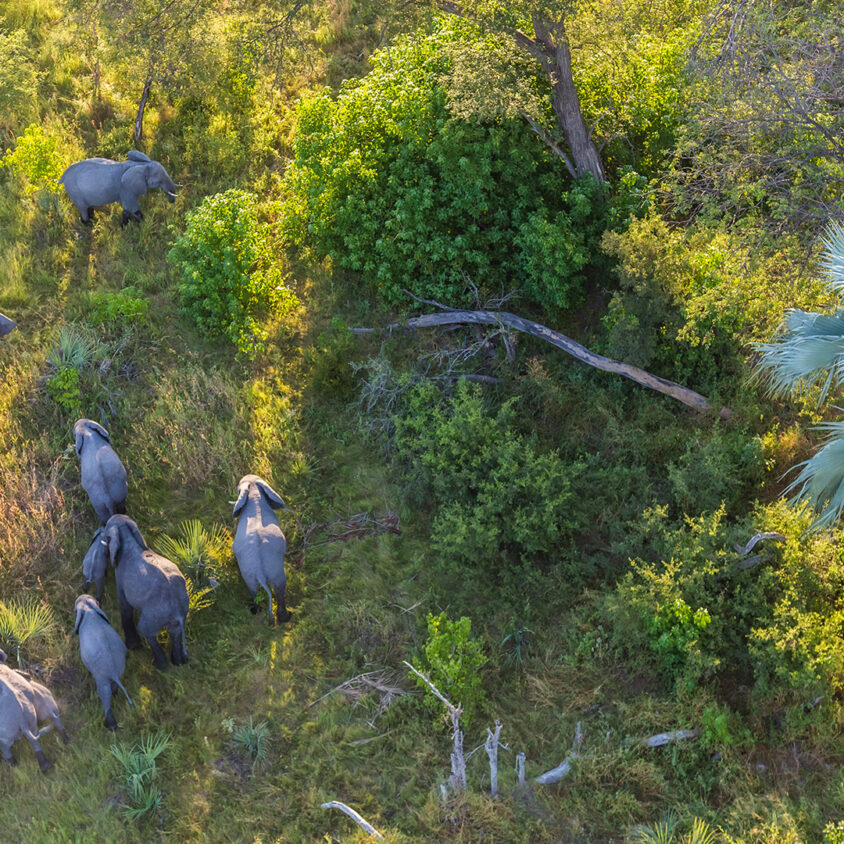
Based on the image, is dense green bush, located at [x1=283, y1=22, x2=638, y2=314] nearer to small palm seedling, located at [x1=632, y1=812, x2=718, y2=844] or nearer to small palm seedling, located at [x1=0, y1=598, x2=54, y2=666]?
small palm seedling, located at [x1=0, y1=598, x2=54, y2=666]

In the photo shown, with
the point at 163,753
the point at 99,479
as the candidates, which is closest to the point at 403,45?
the point at 99,479

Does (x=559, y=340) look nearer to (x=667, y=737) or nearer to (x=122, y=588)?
(x=667, y=737)

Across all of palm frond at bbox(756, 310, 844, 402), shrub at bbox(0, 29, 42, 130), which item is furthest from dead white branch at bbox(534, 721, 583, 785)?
shrub at bbox(0, 29, 42, 130)

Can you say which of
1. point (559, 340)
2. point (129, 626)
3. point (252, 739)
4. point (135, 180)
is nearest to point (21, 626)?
point (129, 626)

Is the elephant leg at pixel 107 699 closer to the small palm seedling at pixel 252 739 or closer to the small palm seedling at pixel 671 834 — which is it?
the small palm seedling at pixel 252 739

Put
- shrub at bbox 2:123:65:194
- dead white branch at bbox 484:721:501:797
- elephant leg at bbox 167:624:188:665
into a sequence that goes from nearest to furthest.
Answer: dead white branch at bbox 484:721:501:797
elephant leg at bbox 167:624:188:665
shrub at bbox 2:123:65:194
